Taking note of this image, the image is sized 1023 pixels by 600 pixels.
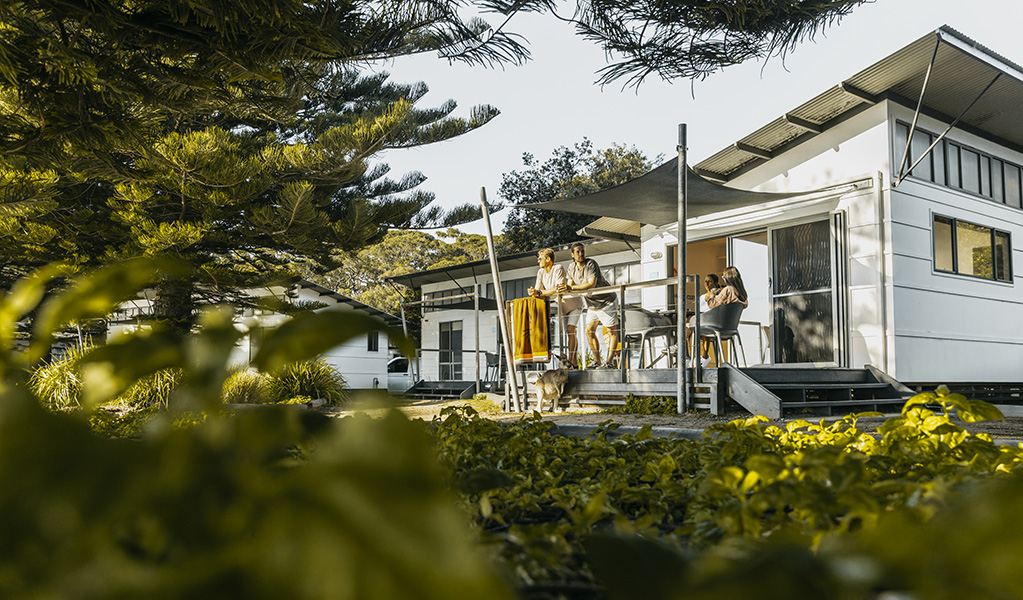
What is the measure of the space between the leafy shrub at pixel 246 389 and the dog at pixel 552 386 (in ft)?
14.0

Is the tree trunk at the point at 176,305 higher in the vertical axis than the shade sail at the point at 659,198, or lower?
lower

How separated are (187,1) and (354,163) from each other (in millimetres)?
8900

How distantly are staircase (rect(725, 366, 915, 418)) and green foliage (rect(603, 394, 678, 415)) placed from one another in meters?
0.59

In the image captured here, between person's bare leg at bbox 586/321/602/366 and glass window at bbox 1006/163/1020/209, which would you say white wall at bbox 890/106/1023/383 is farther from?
person's bare leg at bbox 586/321/602/366

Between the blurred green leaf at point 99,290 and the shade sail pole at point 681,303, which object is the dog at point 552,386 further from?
Answer: the blurred green leaf at point 99,290

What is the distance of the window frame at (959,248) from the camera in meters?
8.07

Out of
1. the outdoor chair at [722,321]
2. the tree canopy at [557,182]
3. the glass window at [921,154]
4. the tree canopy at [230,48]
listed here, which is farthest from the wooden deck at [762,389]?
the tree canopy at [557,182]

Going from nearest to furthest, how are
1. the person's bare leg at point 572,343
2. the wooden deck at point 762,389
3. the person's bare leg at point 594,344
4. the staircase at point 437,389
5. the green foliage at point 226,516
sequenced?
the green foliage at point 226,516 < the wooden deck at point 762,389 < the person's bare leg at point 594,344 < the person's bare leg at point 572,343 < the staircase at point 437,389

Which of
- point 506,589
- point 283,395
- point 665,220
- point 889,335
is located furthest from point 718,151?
point 506,589

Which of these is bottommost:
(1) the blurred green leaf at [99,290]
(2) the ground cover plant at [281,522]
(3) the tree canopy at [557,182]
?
(2) the ground cover plant at [281,522]

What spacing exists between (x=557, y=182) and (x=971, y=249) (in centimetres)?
1482

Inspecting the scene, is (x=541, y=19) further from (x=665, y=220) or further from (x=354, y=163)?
(x=354, y=163)

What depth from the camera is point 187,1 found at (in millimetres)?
1872

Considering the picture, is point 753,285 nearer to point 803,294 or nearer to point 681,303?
point 803,294
